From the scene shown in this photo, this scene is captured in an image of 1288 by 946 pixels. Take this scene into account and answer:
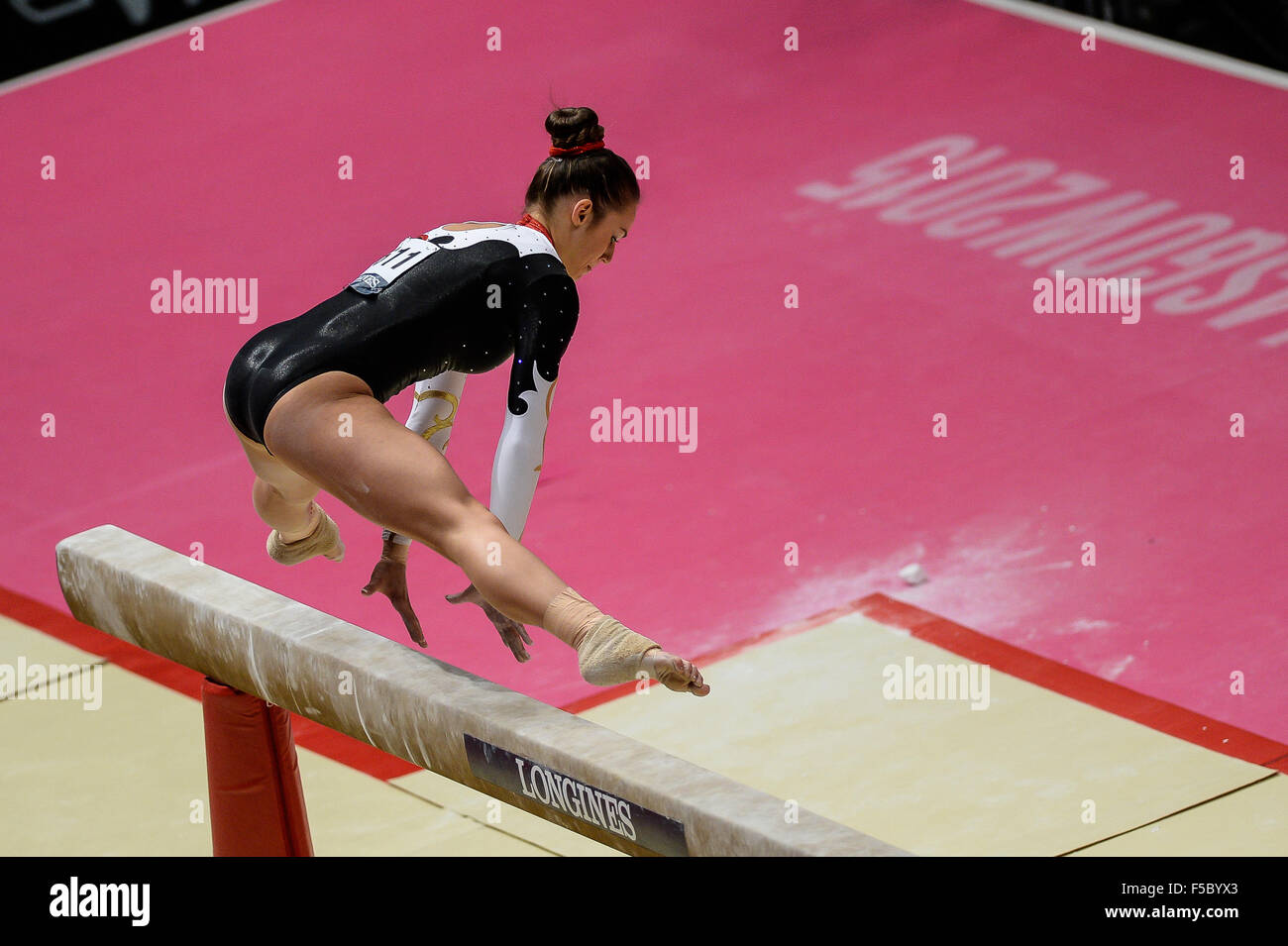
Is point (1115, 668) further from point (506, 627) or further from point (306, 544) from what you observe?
point (306, 544)

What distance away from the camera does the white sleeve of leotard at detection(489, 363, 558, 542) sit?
3898 millimetres

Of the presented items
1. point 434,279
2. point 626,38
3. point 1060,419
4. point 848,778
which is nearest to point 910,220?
point 1060,419

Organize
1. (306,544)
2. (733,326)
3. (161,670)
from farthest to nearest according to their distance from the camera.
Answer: (733,326) → (161,670) → (306,544)

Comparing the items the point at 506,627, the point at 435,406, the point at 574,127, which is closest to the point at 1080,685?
the point at 506,627

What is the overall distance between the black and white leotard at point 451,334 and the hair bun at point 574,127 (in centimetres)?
19

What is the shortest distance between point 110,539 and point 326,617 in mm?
649

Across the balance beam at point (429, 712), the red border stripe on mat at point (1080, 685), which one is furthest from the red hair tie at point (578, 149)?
the red border stripe on mat at point (1080, 685)

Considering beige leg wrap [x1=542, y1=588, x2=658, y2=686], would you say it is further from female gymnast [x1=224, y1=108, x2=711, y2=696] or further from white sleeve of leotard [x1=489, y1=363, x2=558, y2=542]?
white sleeve of leotard [x1=489, y1=363, x2=558, y2=542]

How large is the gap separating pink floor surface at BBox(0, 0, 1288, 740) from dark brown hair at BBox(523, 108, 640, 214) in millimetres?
1910

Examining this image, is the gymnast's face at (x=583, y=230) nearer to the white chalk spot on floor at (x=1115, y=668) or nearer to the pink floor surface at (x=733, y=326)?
the pink floor surface at (x=733, y=326)

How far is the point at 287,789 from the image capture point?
4141mm

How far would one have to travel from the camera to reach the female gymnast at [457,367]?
3.73 meters

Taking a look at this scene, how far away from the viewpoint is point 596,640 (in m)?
3.55

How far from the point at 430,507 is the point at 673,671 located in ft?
1.97
